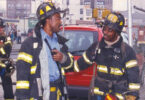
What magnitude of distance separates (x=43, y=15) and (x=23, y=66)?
680 mm

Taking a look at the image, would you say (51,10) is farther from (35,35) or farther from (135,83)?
(135,83)

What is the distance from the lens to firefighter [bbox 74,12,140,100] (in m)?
4.15

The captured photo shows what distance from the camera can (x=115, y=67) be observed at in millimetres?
4227

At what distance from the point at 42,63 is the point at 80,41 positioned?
145 inches

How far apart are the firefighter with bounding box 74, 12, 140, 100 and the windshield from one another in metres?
2.87

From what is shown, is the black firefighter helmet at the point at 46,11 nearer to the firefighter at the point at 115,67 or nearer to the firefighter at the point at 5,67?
the firefighter at the point at 115,67

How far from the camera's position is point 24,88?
363 centimetres

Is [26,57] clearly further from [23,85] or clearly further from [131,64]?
[131,64]

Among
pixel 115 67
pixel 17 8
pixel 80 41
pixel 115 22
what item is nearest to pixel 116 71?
pixel 115 67

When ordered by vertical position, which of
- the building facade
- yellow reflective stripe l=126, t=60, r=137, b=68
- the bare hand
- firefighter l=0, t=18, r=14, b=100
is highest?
the building facade

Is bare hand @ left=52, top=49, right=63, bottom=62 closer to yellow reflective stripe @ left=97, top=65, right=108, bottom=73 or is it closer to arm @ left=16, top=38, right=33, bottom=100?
arm @ left=16, top=38, right=33, bottom=100

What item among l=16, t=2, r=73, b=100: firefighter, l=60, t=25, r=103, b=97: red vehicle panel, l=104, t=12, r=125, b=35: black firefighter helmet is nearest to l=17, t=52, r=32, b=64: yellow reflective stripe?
l=16, t=2, r=73, b=100: firefighter

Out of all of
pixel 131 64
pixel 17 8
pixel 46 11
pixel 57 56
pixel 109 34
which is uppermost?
pixel 17 8

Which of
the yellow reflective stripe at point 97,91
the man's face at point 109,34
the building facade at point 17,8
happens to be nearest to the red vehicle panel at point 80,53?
the yellow reflective stripe at point 97,91
